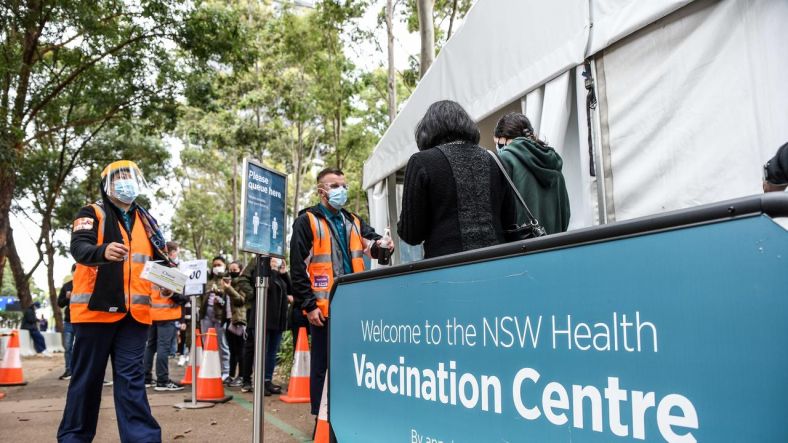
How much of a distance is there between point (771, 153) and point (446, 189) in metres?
1.57

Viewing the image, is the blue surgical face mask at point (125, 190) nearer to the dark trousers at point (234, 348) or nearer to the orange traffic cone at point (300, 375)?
the orange traffic cone at point (300, 375)

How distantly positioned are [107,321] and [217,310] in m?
5.56

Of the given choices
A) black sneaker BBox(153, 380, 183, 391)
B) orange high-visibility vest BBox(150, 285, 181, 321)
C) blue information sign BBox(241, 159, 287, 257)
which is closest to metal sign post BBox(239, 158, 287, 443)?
blue information sign BBox(241, 159, 287, 257)

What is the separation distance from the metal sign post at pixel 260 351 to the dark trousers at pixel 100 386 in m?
0.86

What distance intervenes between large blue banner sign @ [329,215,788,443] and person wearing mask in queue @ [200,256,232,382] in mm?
7465

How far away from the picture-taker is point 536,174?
3793 mm

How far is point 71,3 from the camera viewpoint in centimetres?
1175

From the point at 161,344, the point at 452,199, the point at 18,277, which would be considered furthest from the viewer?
the point at 18,277

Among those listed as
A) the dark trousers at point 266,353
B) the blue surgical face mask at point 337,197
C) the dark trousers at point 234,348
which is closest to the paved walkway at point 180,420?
the dark trousers at point 266,353

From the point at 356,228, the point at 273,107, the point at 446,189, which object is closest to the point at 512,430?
the point at 446,189

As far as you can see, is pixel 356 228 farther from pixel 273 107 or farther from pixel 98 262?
pixel 273 107

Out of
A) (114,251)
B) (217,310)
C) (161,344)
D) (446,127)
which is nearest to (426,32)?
(217,310)

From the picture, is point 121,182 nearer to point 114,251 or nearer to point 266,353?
point 114,251

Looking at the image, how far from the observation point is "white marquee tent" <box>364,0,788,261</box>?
3168 millimetres
